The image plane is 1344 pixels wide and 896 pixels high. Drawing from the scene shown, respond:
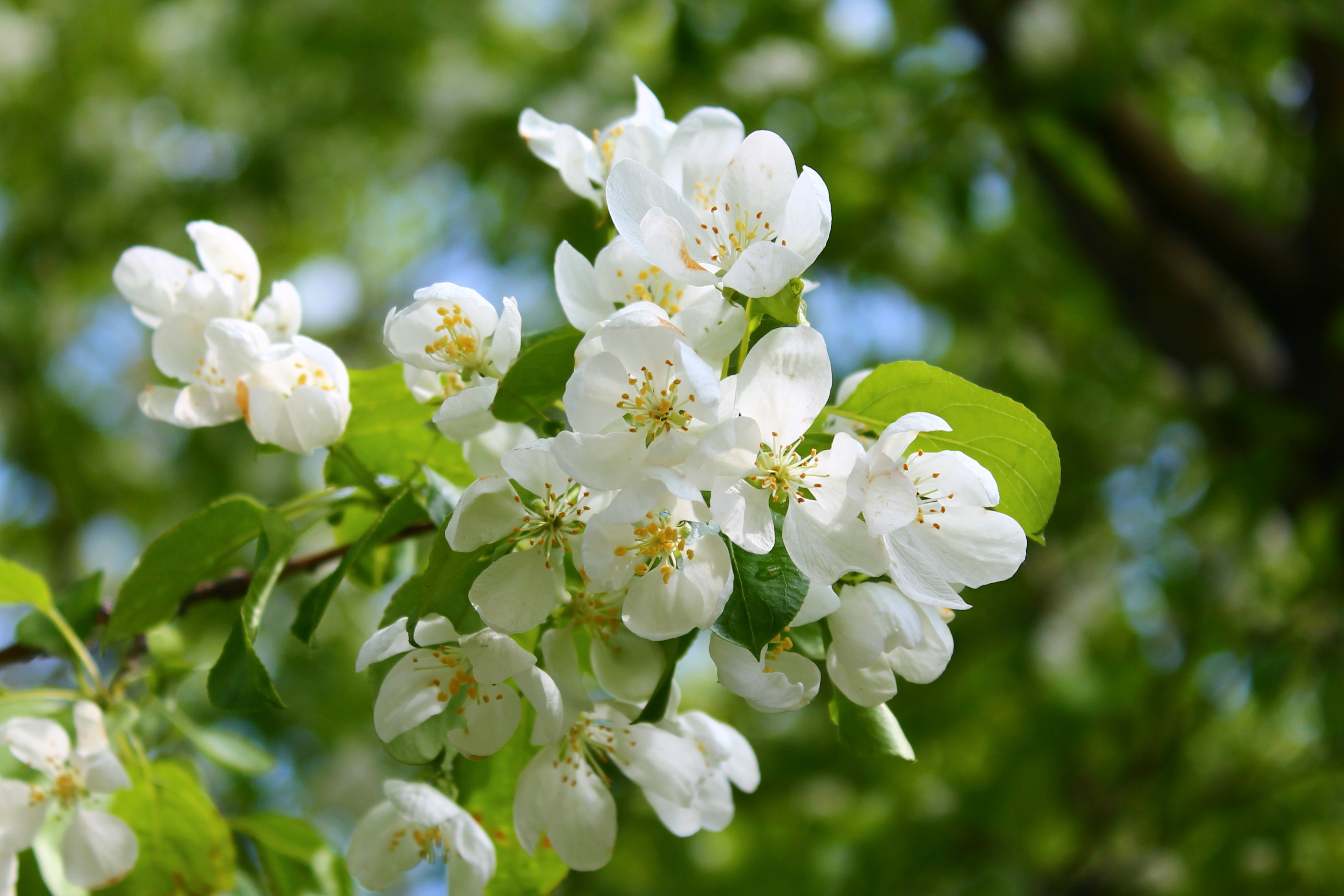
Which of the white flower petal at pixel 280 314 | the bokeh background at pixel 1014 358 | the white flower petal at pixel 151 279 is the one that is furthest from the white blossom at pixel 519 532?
the bokeh background at pixel 1014 358

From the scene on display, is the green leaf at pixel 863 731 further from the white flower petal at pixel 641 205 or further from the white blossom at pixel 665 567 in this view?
the white flower petal at pixel 641 205

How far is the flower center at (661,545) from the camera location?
0.82 m

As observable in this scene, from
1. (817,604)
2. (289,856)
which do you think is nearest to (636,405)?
(817,604)

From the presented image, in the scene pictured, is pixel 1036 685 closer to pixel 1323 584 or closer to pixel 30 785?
pixel 1323 584

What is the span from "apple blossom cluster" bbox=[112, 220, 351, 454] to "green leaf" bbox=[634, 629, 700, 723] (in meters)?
0.41

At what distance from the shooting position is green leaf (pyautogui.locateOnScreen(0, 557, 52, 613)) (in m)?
1.26

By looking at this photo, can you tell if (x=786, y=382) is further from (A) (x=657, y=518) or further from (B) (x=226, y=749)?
(B) (x=226, y=749)

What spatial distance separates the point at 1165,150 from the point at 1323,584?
157cm

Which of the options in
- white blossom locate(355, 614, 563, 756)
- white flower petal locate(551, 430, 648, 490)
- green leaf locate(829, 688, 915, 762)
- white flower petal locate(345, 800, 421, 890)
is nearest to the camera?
white flower petal locate(551, 430, 648, 490)

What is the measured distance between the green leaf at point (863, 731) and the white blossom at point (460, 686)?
270 mm

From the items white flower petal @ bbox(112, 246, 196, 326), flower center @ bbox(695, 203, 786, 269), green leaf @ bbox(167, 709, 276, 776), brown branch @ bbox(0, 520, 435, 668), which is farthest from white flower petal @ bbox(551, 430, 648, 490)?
green leaf @ bbox(167, 709, 276, 776)

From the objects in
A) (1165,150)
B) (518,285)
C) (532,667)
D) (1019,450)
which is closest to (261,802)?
(518,285)

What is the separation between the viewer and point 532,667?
899 millimetres

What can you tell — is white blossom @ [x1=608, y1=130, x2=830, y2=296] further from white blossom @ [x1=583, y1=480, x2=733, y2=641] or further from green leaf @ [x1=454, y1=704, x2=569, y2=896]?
green leaf @ [x1=454, y1=704, x2=569, y2=896]
